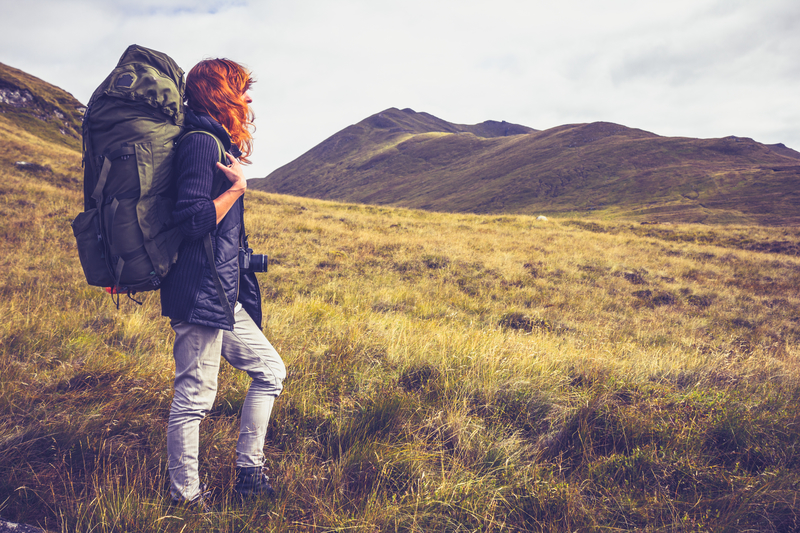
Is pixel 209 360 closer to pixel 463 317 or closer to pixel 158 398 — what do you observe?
pixel 158 398

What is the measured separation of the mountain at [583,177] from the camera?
1863 inches

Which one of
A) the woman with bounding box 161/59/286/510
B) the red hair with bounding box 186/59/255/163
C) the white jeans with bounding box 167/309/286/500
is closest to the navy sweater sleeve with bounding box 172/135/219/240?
the woman with bounding box 161/59/286/510

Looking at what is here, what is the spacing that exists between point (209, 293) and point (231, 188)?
2.03 ft

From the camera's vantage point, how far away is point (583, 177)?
220 ft

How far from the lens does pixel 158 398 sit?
2777mm

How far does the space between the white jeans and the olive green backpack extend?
16.5 inches

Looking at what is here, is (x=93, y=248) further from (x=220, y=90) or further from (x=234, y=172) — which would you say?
(x=220, y=90)

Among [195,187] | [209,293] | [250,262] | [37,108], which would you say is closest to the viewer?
[195,187]

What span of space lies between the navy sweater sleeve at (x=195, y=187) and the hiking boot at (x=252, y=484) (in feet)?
4.51

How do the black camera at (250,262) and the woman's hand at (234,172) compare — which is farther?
the black camera at (250,262)

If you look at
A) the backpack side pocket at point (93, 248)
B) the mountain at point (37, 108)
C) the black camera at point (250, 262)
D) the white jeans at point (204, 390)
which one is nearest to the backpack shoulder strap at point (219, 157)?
the black camera at point (250, 262)

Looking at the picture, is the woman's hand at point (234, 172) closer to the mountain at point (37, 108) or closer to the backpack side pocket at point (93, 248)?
the backpack side pocket at point (93, 248)

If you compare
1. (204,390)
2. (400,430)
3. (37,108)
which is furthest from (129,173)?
(37,108)

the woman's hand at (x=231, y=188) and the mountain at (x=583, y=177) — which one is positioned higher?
the mountain at (x=583, y=177)
